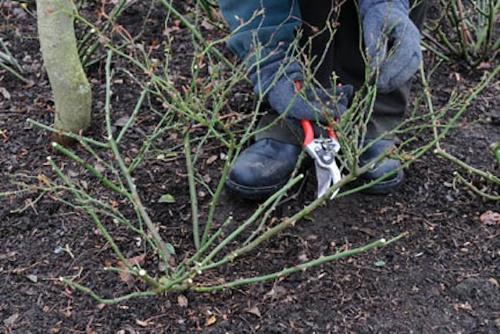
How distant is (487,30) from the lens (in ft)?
8.23

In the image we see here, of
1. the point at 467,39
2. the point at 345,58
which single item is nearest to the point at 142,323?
the point at 345,58

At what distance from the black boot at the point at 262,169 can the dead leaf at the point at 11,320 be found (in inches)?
23.5

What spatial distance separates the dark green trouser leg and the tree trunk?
475 millimetres

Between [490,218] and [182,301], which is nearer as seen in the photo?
[182,301]

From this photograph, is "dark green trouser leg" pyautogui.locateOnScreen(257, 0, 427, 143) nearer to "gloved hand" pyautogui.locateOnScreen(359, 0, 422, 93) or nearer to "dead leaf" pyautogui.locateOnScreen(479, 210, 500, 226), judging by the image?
"gloved hand" pyautogui.locateOnScreen(359, 0, 422, 93)

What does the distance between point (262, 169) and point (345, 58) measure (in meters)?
0.42

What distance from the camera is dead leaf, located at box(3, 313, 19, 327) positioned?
172 cm

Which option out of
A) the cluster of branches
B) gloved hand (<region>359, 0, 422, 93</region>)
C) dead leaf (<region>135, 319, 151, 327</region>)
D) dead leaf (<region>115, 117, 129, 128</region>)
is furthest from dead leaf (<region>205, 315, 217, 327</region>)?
the cluster of branches

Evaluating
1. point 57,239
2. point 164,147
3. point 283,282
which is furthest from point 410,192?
point 57,239

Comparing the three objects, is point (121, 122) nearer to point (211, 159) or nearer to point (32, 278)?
point (211, 159)

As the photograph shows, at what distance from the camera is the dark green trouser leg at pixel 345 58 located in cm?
215

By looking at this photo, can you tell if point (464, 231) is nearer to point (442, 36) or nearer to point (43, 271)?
point (442, 36)

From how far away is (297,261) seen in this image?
6.12ft

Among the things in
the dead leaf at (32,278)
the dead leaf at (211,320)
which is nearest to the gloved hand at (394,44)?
the dead leaf at (211,320)
